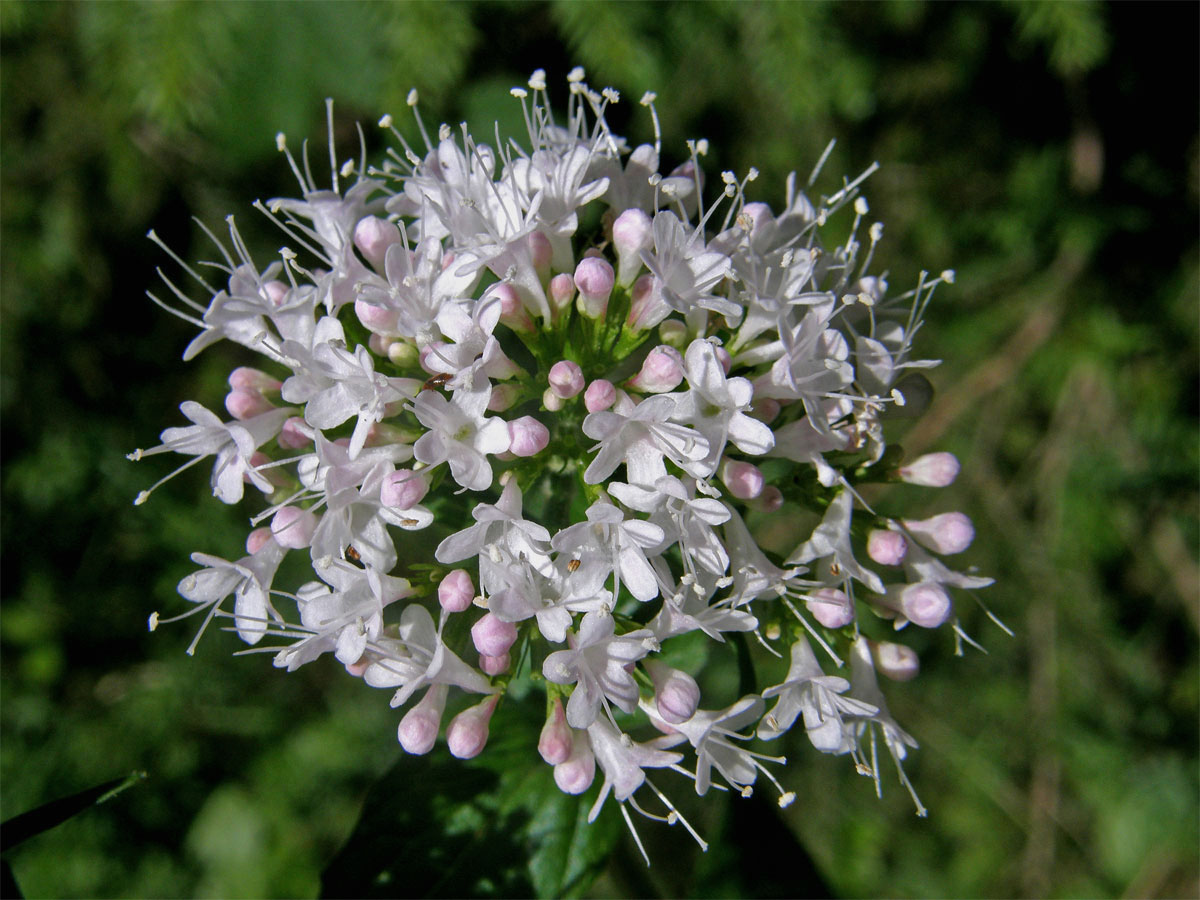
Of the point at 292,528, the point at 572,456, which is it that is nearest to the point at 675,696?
the point at 572,456

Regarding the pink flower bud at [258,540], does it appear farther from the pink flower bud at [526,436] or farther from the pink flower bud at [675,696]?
the pink flower bud at [675,696]

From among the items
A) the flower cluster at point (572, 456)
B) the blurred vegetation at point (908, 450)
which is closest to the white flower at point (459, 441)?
the flower cluster at point (572, 456)

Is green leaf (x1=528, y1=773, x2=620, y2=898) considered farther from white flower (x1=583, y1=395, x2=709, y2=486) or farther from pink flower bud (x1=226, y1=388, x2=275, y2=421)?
pink flower bud (x1=226, y1=388, x2=275, y2=421)

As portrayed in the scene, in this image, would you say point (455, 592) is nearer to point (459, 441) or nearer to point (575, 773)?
point (459, 441)

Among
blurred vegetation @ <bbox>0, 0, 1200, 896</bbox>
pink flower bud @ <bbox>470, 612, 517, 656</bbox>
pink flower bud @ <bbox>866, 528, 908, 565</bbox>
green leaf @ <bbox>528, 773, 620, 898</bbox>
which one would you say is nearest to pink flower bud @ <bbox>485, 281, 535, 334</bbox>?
pink flower bud @ <bbox>470, 612, 517, 656</bbox>

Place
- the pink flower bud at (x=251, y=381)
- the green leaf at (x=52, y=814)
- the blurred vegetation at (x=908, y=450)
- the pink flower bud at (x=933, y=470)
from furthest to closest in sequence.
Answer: the blurred vegetation at (x=908, y=450), the pink flower bud at (x=933, y=470), the pink flower bud at (x=251, y=381), the green leaf at (x=52, y=814)

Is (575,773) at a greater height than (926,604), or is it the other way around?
(926,604)
